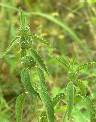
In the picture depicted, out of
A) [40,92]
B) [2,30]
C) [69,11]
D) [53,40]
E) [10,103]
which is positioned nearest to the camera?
[40,92]

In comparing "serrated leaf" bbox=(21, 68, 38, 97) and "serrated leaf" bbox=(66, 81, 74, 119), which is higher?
"serrated leaf" bbox=(21, 68, 38, 97)

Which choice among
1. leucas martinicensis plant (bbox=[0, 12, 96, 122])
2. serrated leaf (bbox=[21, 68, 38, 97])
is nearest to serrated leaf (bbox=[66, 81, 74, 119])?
leucas martinicensis plant (bbox=[0, 12, 96, 122])

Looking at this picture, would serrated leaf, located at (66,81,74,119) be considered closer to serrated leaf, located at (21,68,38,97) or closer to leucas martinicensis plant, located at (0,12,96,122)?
leucas martinicensis plant, located at (0,12,96,122)

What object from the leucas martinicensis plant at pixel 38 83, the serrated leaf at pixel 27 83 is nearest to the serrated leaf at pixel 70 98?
the leucas martinicensis plant at pixel 38 83

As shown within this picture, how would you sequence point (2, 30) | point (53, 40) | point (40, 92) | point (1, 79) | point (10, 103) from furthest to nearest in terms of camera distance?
point (53, 40) → point (2, 30) → point (1, 79) → point (10, 103) → point (40, 92)

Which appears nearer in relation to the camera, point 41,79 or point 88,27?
point 41,79

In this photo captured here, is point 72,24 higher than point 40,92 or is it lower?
higher

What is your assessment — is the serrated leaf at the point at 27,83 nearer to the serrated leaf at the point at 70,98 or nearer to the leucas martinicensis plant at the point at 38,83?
the leucas martinicensis plant at the point at 38,83

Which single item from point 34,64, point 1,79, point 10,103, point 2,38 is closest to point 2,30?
point 2,38

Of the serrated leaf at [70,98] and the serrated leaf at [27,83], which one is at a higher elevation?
the serrated leaf at [27,83]

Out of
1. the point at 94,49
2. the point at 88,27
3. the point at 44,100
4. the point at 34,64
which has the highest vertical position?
the point at 88,27

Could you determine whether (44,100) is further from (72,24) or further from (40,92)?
(72,24)
